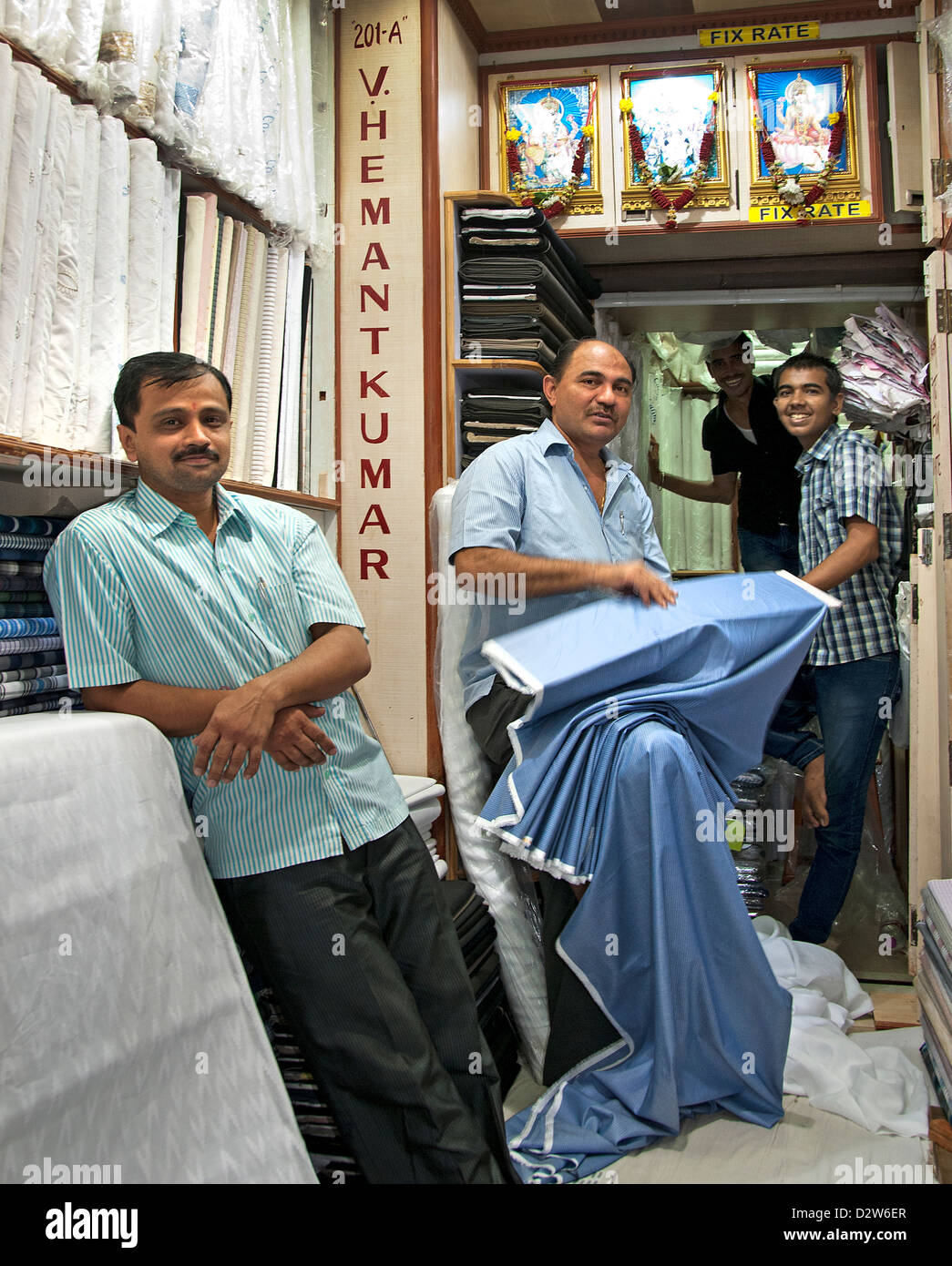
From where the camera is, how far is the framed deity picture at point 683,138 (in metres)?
3.25

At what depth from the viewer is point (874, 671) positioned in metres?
2.96

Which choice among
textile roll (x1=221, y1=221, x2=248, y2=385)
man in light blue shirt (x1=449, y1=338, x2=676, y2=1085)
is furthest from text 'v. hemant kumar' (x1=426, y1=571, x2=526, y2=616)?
textile roll (x1=221, y1=221, x2=248, y2=385)

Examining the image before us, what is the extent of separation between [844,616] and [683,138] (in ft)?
5.21

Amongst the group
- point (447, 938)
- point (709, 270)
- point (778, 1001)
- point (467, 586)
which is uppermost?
point (709, 270)

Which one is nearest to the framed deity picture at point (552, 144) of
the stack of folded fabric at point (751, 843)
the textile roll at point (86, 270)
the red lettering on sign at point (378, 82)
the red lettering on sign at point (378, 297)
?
the red lettering on sign at point (378, 82)

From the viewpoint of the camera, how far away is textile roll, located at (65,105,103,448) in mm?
1738

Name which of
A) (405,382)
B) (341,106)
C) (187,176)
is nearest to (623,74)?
(341,106)

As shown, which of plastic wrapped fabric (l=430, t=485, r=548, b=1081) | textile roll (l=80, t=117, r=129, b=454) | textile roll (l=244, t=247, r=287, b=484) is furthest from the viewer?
textile roll (l=244, t=247, r=287, b=484)

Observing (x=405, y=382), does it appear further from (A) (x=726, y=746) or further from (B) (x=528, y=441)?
(A) (x=726, y=746)

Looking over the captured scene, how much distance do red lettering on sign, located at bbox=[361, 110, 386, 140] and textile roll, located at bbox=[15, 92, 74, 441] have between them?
4.31 feet

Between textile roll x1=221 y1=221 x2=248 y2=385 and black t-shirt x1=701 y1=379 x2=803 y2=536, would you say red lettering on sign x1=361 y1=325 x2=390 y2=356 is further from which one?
black t-shirt x1=701 y1=379 x2=803 y2=536

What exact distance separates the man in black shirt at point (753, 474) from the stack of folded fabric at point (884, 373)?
0.31 meters
